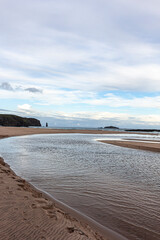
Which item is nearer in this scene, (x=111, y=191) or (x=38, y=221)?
(x=38, y=221)

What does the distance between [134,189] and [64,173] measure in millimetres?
4053

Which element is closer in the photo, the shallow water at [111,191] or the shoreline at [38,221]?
the shoreline at [38,221]

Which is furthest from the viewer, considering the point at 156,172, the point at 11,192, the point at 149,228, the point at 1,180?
the point at 156,172

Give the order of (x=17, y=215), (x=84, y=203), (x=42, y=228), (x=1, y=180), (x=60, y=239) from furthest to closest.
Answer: (x=1, y=180) < (x=84, y=203) < (x=17, y=215) < (x=42, y=228) < (x=60, y=239)

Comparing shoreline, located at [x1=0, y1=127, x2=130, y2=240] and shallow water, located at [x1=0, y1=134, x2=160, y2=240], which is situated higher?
shoreline, located at [x1=0, y1=127, x2=130, y2=240]

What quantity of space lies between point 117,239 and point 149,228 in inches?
46.4

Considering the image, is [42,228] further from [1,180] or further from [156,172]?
[156,172]

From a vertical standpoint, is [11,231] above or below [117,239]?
above

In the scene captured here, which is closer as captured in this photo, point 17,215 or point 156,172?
point 17,215

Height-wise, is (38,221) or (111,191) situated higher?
(38,221)

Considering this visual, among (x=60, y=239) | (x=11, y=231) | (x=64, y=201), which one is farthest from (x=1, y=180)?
(x=60, y=239)

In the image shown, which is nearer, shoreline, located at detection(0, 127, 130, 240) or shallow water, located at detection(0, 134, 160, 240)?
shoreline, located at detection(0, 127, 130, 240)

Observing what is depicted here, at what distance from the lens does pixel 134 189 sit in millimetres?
8352

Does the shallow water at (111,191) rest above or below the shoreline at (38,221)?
below
